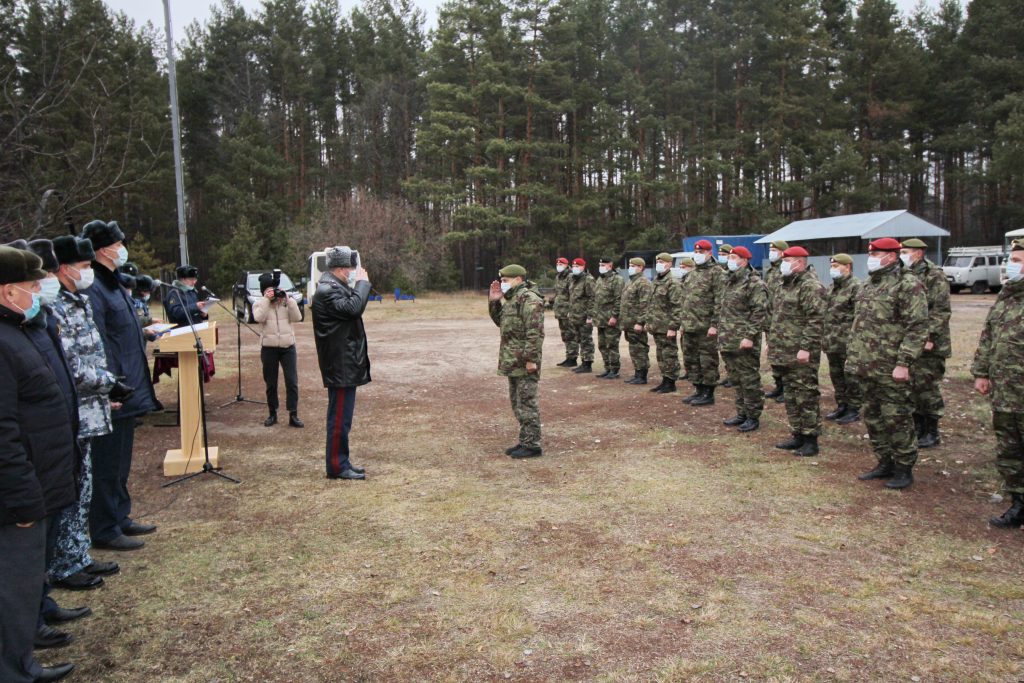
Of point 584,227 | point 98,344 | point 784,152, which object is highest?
point 784,152

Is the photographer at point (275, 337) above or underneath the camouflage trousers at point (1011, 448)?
above

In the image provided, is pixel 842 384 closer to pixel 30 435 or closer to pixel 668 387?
pixel 668 387

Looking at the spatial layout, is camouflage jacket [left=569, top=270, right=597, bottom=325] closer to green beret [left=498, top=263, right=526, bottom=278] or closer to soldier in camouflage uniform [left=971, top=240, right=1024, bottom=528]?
green beret [left=498, top=263, right=526, bottom=278]

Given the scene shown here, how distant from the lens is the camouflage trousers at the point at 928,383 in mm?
7102

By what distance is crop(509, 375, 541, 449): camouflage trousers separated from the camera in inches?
272

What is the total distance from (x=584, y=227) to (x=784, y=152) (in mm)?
11242

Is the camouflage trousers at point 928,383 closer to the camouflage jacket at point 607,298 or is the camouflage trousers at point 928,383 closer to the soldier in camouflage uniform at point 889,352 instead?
the soldier in camouflage uniform at point 889,352

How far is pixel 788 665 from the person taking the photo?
128 inches

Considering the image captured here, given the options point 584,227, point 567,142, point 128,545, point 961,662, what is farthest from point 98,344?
point 567,142

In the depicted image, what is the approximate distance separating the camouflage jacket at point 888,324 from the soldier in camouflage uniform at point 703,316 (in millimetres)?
3155

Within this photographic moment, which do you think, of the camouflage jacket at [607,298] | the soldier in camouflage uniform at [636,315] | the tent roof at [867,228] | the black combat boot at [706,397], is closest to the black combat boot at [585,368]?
the camouflage jacket at [607,298]

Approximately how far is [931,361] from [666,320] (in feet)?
11.8

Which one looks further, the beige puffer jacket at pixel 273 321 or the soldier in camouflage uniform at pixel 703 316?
the soldier in camouflage uniform at pixel 703 316

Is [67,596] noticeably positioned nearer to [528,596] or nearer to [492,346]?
[528,596]
